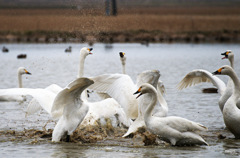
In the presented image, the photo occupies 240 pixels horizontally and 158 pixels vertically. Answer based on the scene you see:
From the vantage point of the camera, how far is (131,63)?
2462cm

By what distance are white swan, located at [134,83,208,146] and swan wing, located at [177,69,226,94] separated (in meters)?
2.07

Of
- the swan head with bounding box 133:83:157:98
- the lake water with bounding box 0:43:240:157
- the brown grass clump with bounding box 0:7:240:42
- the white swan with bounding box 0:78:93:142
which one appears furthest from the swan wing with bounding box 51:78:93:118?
the brown grass clump with bounding box 0:7:240:42

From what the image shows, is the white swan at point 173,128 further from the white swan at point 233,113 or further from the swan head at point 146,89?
the white swan at point 233,113

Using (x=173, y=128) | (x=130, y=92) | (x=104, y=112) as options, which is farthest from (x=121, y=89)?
(x=173, y=128)

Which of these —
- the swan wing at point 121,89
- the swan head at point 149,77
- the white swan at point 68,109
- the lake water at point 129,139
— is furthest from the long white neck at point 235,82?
the white swan at point 68,109

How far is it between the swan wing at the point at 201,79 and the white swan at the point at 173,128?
2075 millimetres

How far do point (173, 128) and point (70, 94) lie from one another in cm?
178

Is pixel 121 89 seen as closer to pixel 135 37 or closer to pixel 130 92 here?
pixel 130 92

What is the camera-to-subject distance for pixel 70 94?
24.1 ft

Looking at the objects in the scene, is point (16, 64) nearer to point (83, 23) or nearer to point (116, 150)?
point (83, 23)

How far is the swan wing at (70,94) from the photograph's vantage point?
691 cm

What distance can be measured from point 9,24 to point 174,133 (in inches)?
1424

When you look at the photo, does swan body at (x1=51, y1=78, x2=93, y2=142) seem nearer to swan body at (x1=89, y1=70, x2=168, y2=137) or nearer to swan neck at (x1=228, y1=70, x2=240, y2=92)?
swan body at (x1=89, y1=70, x2=168, y2=137)

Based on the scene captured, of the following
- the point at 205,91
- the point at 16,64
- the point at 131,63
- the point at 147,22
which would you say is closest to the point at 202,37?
the point at 147,22
